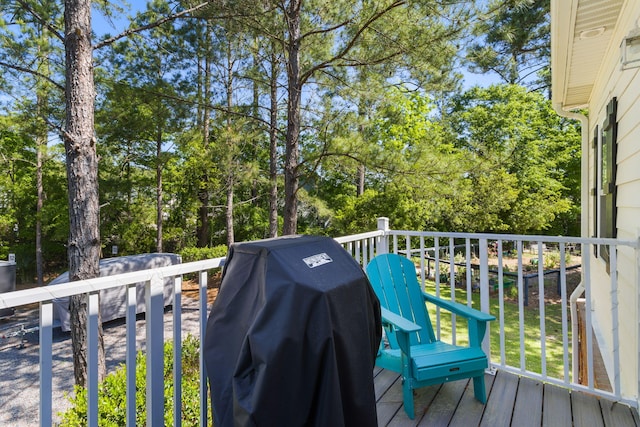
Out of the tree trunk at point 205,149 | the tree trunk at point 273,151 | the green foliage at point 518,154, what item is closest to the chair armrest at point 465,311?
the tree trunk at point 205,149

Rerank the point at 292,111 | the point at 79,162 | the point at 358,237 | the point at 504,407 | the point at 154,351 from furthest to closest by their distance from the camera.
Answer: the point at 292,111
the point at 79,162
the point at 358,237
the point at 504,407
the point at 154,351

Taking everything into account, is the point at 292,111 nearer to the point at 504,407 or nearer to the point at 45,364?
the point at 504,407

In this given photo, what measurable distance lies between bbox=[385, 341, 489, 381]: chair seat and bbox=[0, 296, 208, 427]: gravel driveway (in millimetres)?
4112

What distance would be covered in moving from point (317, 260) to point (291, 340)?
297 mm

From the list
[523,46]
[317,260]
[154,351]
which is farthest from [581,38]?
[523,46]

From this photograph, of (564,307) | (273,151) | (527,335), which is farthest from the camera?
(273,151)

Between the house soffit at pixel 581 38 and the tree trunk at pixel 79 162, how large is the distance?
456cm

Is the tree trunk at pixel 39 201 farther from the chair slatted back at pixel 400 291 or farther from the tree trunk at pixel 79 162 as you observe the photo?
the chair slatted back at pixel 400 291

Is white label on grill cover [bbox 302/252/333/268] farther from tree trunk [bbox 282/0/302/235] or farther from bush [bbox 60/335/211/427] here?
tree trunk [bbox 282/0/302/235]

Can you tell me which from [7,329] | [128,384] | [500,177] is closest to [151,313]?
[128,384]

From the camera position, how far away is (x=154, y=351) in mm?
1472

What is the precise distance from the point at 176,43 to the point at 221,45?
87 centimetres

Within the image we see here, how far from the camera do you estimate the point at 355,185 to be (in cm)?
1403

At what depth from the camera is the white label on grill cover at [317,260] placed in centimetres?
125
